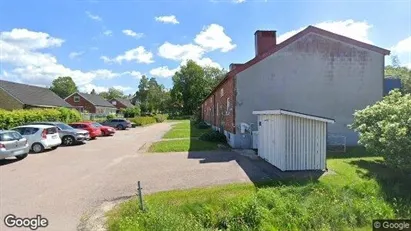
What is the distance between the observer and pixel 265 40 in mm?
19766

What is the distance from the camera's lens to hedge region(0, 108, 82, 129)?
22266 millimetres

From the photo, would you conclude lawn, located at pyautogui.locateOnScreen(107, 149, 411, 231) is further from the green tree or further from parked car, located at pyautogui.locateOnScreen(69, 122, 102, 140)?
the green tree

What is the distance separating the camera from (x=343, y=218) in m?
7.14

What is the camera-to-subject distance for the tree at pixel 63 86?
4402 inches

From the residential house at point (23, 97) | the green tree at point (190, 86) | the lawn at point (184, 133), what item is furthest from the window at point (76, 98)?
the lawn at point (184, 133)

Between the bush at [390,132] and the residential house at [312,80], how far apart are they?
501 centimetres

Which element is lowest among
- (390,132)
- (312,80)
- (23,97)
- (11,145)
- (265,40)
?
(11,145)

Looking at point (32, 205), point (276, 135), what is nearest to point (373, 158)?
point (276, 135)

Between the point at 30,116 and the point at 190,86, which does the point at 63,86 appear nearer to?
the point at 190,86

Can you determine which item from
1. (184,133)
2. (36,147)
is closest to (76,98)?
(184,133)

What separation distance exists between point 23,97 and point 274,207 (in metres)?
40.2

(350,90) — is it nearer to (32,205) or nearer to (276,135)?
(276,135)

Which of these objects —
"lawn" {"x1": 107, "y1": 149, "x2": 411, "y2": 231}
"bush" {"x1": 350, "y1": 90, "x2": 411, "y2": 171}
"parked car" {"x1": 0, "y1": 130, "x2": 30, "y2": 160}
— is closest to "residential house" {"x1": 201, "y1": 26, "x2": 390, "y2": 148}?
"bush" {"x1": 350, "y1": 90, "x2": 411, "y2": 171}

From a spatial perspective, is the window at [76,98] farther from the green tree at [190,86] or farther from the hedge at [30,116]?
the hedge at [30,116]
